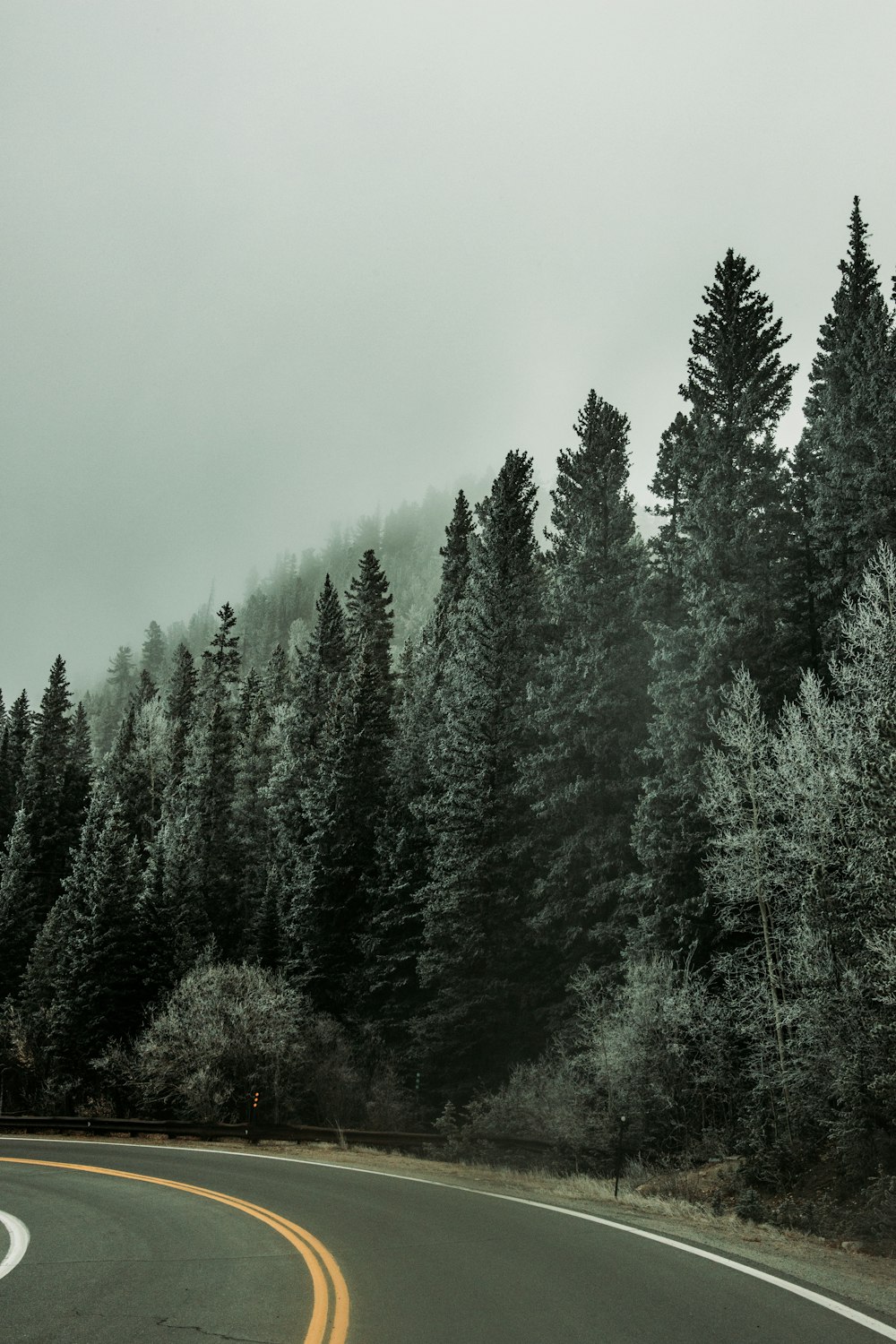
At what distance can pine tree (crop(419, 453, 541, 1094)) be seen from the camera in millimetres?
35219

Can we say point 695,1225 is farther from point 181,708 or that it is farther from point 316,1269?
point 181,708

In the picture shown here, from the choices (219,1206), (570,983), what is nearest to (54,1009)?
(570,983)

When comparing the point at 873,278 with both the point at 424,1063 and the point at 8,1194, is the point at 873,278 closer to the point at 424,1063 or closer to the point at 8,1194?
the point at 424,1063

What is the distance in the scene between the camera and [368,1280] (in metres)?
8.10

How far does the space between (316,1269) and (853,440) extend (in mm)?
31443

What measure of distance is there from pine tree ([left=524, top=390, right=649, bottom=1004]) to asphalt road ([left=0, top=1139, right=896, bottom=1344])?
18.8 meters

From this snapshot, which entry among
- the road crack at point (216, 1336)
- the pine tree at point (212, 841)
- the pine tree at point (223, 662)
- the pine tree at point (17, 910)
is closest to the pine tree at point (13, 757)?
the pine tree at point (17, 910)

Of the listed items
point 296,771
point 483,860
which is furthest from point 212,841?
point 483,860

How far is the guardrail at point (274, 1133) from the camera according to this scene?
993 inches

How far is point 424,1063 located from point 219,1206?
2491 cm

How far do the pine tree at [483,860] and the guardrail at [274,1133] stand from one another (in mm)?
7123

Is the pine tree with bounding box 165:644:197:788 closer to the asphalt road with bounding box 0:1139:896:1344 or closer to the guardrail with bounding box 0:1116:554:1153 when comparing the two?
the guardrail with bounding box 0:1116:554:1153

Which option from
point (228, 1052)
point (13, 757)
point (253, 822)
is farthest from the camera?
point (13, 757)

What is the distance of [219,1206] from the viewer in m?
12.9
